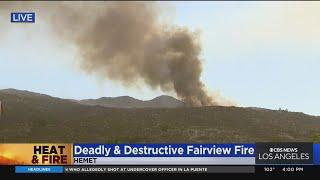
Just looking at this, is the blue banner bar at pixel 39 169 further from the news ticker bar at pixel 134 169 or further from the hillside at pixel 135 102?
the hillside at pixel 135 102

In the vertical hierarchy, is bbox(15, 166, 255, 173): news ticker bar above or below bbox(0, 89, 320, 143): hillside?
below

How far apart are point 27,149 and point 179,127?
354cm

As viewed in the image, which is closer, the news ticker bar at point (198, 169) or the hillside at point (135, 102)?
the news ticker bar at point (198, 169)

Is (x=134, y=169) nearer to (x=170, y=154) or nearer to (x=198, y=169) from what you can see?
(x=170, y=154)

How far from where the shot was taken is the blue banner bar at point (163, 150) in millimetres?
13781

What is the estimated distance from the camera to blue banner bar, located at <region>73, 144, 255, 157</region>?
13781 mm

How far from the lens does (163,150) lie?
13.9 metres

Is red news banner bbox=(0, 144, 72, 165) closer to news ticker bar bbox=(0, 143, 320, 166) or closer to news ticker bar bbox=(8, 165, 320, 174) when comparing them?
news ticker bar bbox=(0, 143, 320, 166)

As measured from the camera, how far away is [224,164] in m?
13.8

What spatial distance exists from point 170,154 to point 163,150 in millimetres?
180

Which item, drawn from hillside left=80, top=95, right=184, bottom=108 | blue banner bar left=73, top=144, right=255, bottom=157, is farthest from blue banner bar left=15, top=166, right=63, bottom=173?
hillside left=80, top=95, right=184, bottom=108

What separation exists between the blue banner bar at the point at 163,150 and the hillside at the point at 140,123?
5.9 inches

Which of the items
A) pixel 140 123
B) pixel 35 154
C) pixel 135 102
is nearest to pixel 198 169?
pixel 140 123

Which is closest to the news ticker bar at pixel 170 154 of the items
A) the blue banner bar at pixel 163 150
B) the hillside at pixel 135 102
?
the blue banner bar at pixel 163 150
